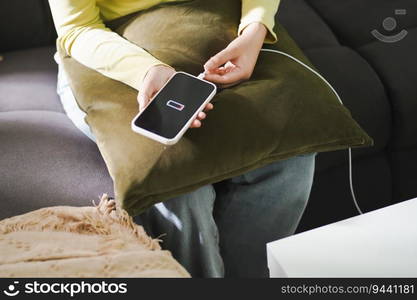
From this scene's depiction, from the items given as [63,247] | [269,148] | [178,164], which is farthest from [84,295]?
[269,148]

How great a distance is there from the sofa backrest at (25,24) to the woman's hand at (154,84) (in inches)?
20.8

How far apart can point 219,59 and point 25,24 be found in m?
0.60

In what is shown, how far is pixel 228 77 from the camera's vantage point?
0.98m

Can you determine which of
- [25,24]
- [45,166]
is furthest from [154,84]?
[25,24]

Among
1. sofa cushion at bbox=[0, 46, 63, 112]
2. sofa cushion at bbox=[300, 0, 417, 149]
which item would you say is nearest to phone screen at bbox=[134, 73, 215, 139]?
sofa cushion at bbox=[0, 46, 63, 112]

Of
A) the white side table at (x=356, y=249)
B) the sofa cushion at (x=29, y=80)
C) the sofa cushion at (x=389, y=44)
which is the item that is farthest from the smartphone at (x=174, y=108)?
the sofa cushion at (x=389, y=44)

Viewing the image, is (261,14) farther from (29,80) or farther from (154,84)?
(29,80)

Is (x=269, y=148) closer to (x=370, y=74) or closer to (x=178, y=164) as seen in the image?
(x=178, y=164)

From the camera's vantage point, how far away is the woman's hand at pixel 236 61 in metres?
0.98

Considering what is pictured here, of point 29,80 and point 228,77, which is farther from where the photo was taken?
point 29,80

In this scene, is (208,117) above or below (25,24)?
above

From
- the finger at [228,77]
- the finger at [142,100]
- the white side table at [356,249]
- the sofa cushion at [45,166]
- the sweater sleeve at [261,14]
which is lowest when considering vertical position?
the sofa cushion at [45,166]

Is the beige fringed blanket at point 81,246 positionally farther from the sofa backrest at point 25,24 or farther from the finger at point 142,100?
the sofa backrest at point 25,24

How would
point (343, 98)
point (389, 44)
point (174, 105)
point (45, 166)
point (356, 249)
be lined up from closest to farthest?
point (356, 249)
point (174, 105)
point (45, 166)
point (343, 98)
point (389, 44)
